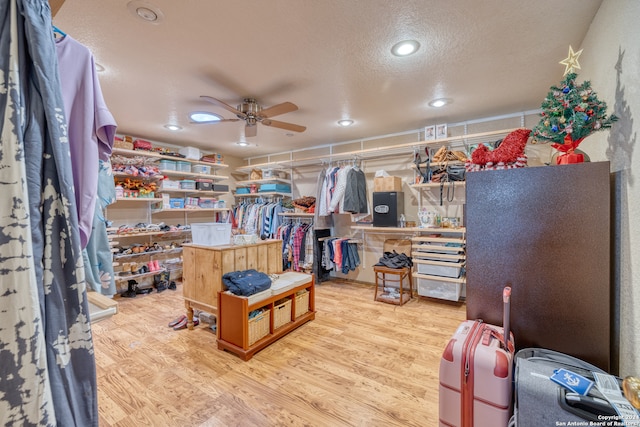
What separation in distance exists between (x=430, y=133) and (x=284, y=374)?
3339 millimetres

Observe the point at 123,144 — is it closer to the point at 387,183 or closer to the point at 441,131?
the point at 387,183

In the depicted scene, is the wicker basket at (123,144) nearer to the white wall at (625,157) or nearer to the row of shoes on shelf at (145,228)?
the row of shoes on shelf at (145,228)

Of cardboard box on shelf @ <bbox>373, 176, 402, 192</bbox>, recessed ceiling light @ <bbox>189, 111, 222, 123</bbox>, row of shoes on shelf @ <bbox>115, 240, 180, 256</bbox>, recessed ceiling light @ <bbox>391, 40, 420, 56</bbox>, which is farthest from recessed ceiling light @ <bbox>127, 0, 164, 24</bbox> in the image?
row of shoes on shelf @ <bbox>115, 240, 180, 256</bbox>

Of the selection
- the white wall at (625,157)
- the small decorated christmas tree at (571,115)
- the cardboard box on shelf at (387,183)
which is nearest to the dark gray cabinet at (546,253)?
the white wall at (625,157)

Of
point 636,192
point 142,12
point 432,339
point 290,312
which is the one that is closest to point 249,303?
point 290,312

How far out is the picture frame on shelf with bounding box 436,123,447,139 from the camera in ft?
11.6

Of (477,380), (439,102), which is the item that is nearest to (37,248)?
(477,380)

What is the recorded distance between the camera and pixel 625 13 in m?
1.24

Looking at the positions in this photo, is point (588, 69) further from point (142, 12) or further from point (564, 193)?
point (142, 12)

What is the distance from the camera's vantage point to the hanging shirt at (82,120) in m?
0.71

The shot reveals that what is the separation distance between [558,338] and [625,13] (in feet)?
5.07

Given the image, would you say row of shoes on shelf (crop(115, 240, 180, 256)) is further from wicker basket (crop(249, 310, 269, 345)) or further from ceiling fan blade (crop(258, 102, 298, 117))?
ceiling fan blade (crop(258, 102, 298, 117))

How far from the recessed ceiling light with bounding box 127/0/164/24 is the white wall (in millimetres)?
2373

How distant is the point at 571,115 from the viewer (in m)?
1.30
